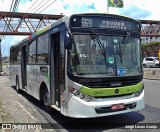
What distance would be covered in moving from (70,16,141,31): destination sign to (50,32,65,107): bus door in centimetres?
86

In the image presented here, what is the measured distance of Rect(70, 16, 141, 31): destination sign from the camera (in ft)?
24.2

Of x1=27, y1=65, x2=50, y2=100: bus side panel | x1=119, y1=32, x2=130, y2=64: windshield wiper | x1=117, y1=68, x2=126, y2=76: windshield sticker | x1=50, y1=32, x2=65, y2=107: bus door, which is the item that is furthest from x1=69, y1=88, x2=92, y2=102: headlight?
x1=27, y1=65, x2=50, y2=100: bus side panel

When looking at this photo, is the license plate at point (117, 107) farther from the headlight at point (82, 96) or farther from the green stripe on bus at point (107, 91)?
the headlight at point (82, 96)

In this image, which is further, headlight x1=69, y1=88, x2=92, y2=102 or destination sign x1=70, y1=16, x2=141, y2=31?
destination sign x1=70, y1=16, x2=141, y2=31

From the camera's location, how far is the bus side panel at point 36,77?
937 centimetres

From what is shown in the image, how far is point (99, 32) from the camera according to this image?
7480 mm

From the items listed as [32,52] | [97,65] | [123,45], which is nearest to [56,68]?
[97,65]

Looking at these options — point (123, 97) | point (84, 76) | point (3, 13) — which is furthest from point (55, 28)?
point (3, 13)

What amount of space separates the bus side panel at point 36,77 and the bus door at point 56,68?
437 mm

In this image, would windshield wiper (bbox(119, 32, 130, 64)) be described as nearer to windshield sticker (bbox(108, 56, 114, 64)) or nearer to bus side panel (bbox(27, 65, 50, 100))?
windshield sticker (bbox(108, 56, 114, 64))

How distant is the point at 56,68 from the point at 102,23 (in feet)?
6.69

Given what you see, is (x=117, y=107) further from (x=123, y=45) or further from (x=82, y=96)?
(x=123, y=45)

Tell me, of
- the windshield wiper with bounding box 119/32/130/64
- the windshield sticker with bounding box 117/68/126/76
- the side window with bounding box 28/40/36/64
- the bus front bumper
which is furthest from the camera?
the side window with bounding box 28/40/36/64

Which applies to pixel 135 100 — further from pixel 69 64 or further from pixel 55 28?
pixel 55 28
